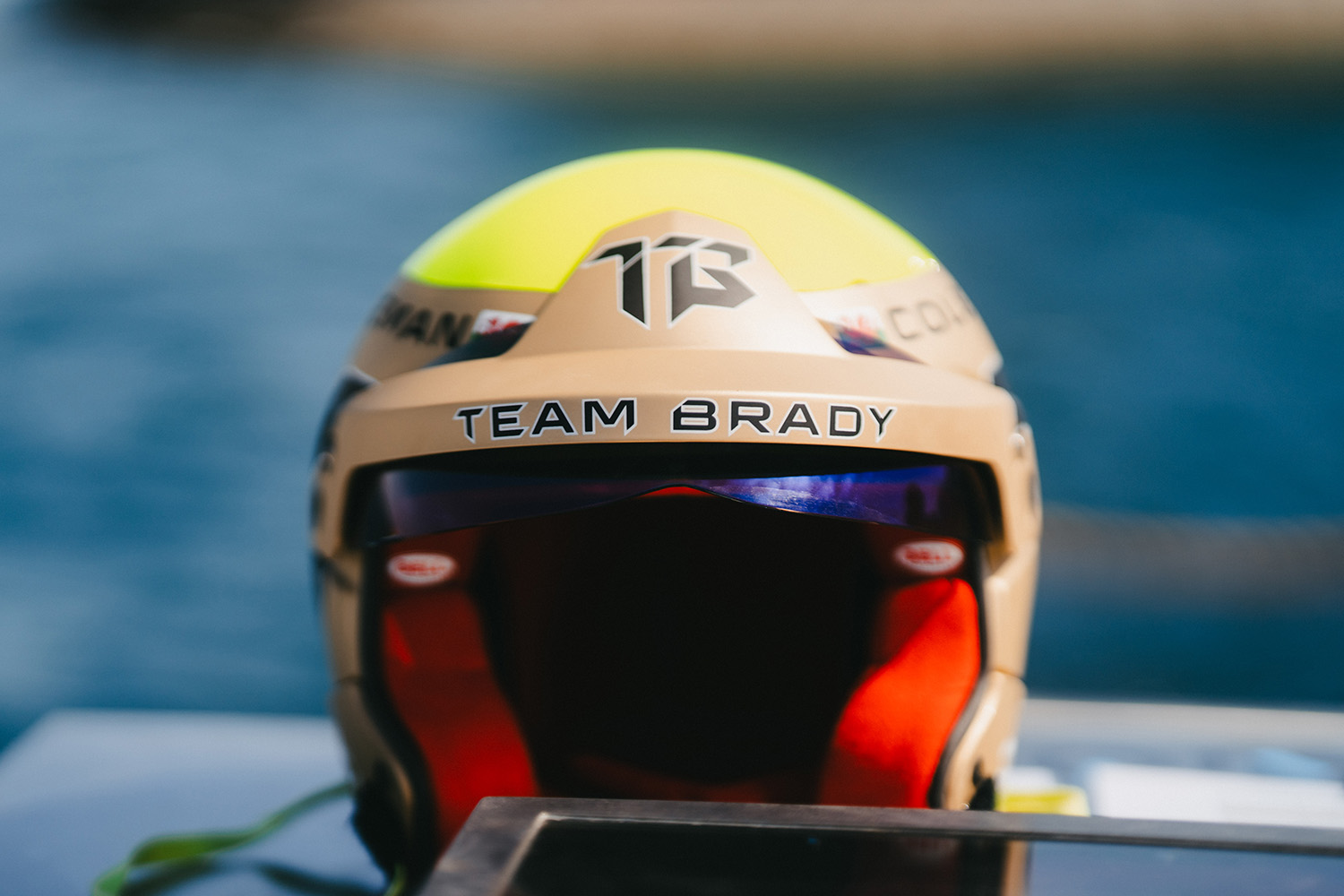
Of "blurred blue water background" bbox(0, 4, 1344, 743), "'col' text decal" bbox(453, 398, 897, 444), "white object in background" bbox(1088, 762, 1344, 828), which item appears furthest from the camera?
"blurred blue water background" bbox(0, 4, 1344, 743)

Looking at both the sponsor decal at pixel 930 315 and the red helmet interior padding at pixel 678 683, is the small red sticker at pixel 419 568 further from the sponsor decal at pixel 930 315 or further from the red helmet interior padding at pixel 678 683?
the sponsor decal at pixel 930 315

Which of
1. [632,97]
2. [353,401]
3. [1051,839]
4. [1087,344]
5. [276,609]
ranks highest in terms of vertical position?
[632,97]

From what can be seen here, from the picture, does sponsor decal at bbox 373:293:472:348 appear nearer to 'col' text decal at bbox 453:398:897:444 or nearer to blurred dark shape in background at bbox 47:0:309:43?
'col' text decal at bbox 453:398:897:444

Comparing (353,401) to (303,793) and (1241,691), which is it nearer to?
(303,793)

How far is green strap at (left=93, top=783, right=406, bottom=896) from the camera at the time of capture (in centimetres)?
86

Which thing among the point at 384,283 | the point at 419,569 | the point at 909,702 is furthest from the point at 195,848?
the point at 384,283

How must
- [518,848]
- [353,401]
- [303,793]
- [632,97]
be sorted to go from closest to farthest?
1. [518,848]
2. [353,401]
3. [303,793]
4. [632,97]

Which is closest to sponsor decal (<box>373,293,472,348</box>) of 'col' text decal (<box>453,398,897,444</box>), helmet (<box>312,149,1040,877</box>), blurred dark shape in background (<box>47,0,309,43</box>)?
helmet (<box>312,149,1040,877</box>)

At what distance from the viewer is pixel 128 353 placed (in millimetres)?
4734

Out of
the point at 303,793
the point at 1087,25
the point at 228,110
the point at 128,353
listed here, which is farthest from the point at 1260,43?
the point at 303,793

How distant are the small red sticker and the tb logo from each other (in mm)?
232

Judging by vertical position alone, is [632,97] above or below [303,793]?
above

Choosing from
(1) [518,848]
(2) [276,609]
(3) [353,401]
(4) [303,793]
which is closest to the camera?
(1) [518,848]

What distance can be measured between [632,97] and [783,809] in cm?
866
